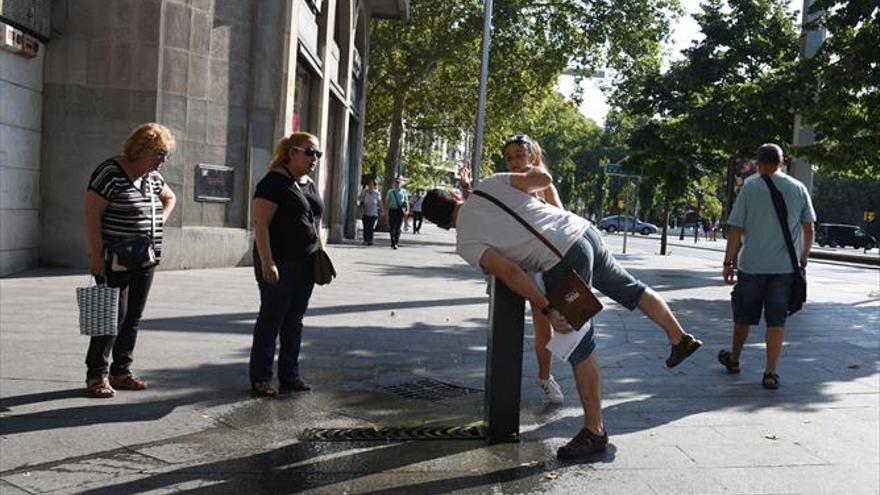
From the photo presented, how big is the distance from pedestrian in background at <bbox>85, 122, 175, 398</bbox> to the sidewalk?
1.00 feet

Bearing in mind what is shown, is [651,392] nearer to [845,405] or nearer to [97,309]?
[845,405]

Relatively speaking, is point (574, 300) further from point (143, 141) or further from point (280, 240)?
point (143, 141)

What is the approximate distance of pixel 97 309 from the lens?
496 cm

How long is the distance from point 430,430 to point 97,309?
2.10 meters

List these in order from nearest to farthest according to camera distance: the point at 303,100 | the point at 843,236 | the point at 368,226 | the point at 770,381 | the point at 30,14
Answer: the point at 770,381 < the point at 30,14 < the point at 303,100 < the point at 368,226 < the point at 843,236

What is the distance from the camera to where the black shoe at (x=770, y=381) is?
602cm

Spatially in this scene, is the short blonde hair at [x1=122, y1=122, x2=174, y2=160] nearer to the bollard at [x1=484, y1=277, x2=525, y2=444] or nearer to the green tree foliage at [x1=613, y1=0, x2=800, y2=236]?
the bollard at [x1=484, y1=277, x2=525, y2=444]

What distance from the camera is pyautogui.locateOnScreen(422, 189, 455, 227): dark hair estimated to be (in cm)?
443

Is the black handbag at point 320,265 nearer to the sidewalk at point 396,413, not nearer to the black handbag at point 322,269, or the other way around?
the black handbag at point 322,269

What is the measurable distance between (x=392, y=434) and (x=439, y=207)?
1292 millimetres

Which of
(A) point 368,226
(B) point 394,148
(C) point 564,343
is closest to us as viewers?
(C) point 564,343

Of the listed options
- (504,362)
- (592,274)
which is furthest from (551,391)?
(592,274)

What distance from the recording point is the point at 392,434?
15.2ft

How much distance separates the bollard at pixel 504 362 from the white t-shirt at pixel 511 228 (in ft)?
0.85
